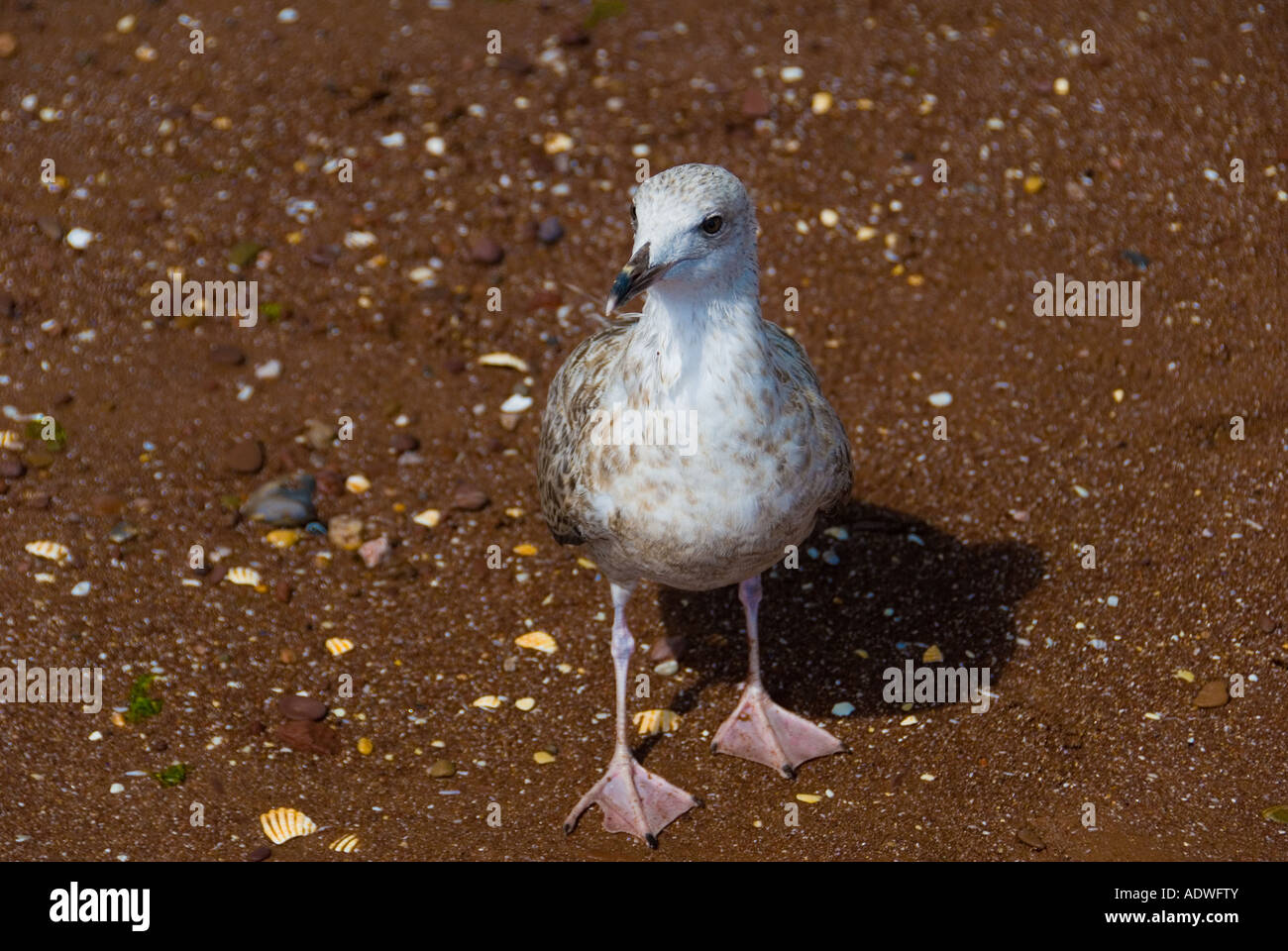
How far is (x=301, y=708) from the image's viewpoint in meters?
6.29

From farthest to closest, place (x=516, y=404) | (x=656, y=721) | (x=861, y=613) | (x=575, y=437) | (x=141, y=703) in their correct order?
(x=516, y=404) → (x=861, y=613) → (x=656, y=721) → (x=141, y=703) → (x=575, y=437)

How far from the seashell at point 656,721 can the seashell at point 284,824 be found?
1.54 m

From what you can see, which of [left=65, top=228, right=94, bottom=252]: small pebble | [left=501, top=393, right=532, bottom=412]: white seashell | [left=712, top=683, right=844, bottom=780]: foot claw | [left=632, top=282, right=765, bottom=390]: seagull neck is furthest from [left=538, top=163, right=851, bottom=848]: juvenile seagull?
[left=65, top=228, right=94, bottom=252]: small pebble

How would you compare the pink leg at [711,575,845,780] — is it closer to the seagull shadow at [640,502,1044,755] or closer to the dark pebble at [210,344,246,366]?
the seagull shadow at [640,502,1044,755]

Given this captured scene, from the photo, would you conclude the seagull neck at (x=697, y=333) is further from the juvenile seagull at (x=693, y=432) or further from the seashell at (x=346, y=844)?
the seashell at (x=346, y=844)

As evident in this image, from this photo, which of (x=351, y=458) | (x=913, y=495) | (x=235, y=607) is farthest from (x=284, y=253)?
(x=913, y=495)

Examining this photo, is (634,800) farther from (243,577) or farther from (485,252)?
(485,252)

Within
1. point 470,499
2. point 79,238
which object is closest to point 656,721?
point 470,499

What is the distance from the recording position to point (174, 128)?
369 inches

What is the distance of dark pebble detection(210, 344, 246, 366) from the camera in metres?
8.10

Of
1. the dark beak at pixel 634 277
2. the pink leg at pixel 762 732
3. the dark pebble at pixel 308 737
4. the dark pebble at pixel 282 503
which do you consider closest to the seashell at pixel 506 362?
the dark pebble at pixel 282 503

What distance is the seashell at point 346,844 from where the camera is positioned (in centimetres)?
561

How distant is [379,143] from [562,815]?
16.9 feet

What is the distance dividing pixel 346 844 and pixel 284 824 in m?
0.31
